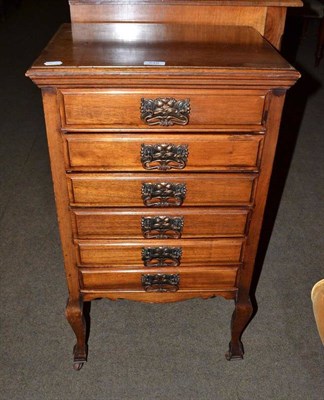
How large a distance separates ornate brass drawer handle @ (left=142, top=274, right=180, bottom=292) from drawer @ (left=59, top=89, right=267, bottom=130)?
503 mm

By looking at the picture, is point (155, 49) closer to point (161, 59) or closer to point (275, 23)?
point (161, 59)

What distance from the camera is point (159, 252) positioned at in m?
1.32

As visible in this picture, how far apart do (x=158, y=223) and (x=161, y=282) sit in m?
0.23

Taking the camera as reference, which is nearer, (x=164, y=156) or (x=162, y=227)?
(x=164, y=156)

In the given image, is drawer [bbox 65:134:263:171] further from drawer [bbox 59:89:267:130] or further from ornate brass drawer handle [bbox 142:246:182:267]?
ornate brass drawer handle [bbox 142:246:182:267]

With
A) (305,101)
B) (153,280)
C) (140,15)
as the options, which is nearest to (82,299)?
(153,280)

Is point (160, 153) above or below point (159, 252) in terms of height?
above

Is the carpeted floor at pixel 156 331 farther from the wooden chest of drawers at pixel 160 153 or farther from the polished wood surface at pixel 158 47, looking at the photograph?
the polished wood surface at pixel 158 47

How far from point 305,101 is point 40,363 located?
325 cm

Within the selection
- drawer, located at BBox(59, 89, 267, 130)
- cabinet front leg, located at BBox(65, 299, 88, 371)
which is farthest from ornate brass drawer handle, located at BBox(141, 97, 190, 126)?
cabinet front leg, located at BBox(65, 299, 88, 371)

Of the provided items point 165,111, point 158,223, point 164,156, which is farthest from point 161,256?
point 165,111

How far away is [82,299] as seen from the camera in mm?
1415

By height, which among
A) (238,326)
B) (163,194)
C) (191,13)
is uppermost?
(191,13)

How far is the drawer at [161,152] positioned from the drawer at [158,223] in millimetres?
140
